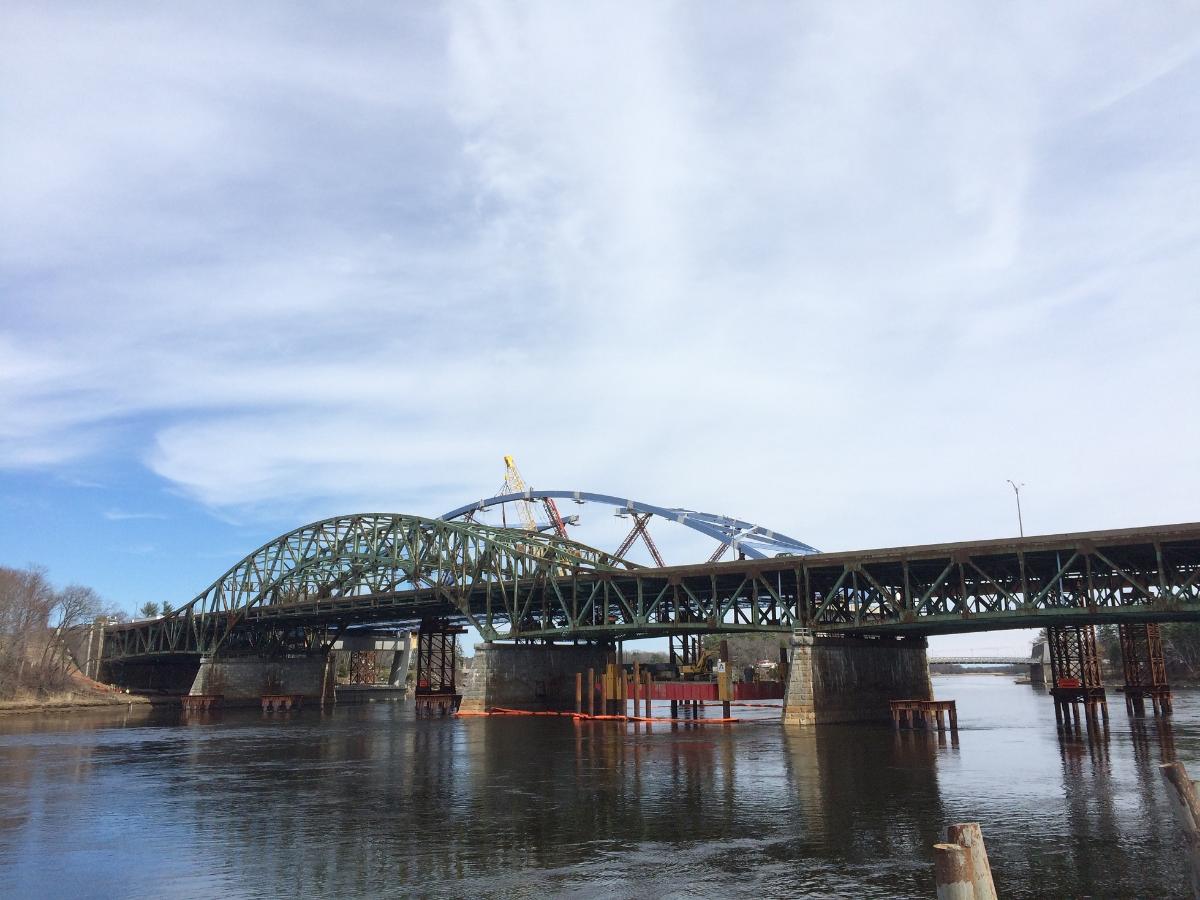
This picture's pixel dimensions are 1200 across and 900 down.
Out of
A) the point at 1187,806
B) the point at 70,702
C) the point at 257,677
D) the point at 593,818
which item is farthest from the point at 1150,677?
the point at 70,702

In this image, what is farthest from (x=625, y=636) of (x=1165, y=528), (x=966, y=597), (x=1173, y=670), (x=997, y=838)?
(x=1173, y=670)

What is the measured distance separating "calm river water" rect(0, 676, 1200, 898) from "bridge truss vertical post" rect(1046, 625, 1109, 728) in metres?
11.7

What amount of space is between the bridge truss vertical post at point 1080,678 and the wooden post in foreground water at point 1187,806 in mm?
63516

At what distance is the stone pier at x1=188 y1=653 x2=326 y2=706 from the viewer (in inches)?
5517

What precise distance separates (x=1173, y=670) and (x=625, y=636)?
129m

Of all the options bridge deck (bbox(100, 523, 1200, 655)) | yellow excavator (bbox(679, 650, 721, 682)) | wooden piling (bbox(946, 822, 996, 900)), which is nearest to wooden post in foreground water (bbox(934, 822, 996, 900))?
wooden piling (bbox(946, 822, 996, 900))

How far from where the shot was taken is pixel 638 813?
31641 millimetres

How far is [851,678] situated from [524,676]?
4252 cm

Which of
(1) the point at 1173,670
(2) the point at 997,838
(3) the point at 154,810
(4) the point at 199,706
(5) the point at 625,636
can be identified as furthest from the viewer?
(1) the point at 1173,670

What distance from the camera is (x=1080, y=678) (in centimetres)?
7750

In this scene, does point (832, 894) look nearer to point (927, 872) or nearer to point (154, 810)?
Answer: point (927, 872)

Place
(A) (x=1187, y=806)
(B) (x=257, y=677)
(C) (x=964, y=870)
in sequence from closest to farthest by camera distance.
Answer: (C) (x=964, y=870)
(A) (x=1187, y=806)
(B) (x=257, y=677)

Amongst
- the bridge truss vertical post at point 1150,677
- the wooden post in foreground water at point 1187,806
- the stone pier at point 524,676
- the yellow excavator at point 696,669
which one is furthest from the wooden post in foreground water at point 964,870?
the yellow excavator at point 696,669

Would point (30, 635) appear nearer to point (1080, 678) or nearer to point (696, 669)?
point (696, 669)
